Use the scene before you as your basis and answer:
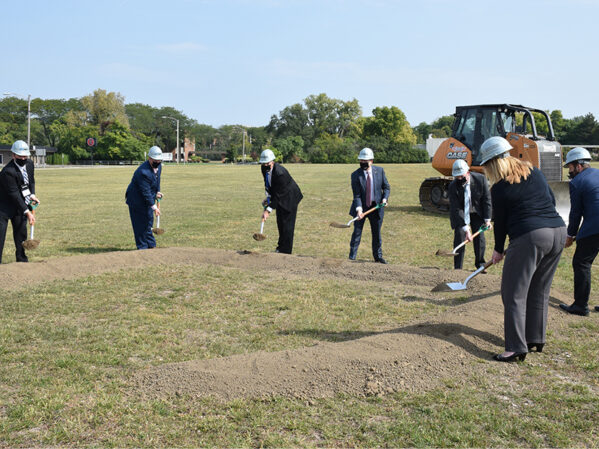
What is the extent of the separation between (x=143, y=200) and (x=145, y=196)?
0.67 ft

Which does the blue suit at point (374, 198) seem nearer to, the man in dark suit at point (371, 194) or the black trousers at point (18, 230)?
the man in dark suit at point (371, 194)

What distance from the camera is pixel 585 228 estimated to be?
688cm

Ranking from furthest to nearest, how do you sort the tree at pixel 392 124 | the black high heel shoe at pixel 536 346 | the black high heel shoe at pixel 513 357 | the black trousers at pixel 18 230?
the tree at pixel 392 124
the black trousers at pixel 18 230
the black high heel shoe at pixel 536 346
the black high heel shoe at pixel 513 357

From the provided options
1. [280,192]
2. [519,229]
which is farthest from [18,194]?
[519,229]

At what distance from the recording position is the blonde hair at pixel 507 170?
16.5ft

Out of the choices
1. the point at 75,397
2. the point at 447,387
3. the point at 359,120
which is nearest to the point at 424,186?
the point at 447,387

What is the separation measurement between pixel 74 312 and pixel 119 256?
3108 mm

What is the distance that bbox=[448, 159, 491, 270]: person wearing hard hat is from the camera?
866cm

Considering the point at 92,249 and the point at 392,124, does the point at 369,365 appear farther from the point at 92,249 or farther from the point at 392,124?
the point at 392,124

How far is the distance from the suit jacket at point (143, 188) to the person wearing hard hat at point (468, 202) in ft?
18.3

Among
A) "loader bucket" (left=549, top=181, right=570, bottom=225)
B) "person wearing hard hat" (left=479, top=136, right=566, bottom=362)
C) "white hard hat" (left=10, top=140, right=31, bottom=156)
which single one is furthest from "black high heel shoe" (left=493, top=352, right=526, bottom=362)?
"loader bucket" (left=549, top=181, right=570, bottom=225)

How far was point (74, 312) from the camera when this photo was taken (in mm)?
6891

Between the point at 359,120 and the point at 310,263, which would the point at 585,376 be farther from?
the point at 359,120

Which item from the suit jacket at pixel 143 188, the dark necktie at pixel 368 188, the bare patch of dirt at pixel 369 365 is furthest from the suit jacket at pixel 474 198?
the suit jacket at pixel 143 188
